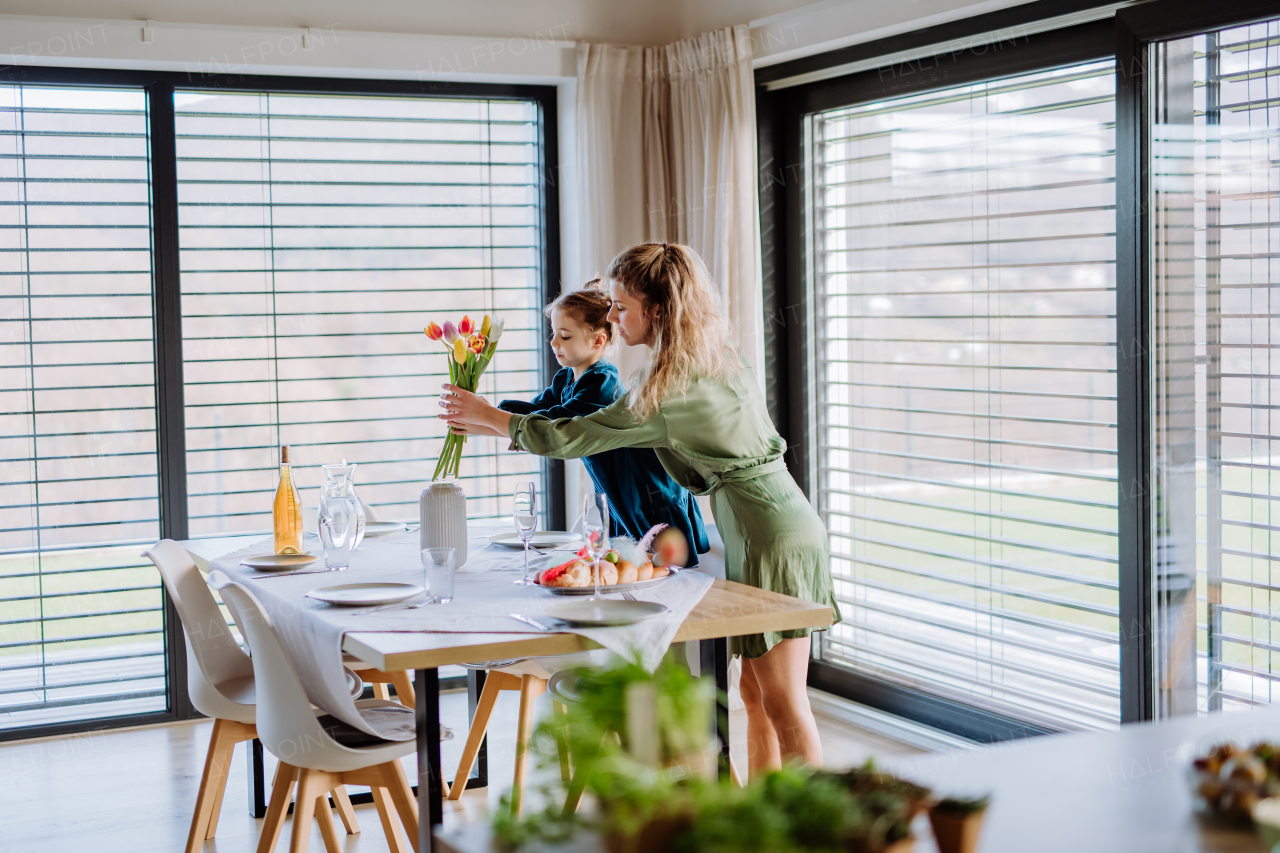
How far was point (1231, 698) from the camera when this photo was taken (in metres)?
2.87

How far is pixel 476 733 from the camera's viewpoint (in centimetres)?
330

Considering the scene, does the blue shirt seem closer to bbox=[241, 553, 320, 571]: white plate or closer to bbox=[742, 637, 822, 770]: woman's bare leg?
bbox=[742, 637, 822, 770]: woman's bare leg

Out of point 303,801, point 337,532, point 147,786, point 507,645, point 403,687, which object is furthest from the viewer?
point 147,786

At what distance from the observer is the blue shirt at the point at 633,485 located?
301cm

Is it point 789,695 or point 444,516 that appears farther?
A: point 444,516

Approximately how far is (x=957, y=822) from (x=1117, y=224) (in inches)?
93.5

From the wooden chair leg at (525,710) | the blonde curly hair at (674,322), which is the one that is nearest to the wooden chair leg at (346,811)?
the wooden chair leg at (525,710)

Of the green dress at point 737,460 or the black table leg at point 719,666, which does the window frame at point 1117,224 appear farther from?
the black table leg at point 719,666

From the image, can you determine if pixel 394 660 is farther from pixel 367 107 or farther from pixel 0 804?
pixel 367 107

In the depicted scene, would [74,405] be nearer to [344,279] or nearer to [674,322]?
[344,279]

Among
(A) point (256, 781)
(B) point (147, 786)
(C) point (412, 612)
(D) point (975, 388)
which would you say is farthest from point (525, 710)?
(D) point (975, 388)

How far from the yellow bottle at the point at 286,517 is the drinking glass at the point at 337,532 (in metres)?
0.23

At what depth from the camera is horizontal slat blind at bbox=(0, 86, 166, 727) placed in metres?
3.93

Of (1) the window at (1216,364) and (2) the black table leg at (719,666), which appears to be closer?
(2) the black table leg at (719,666)
